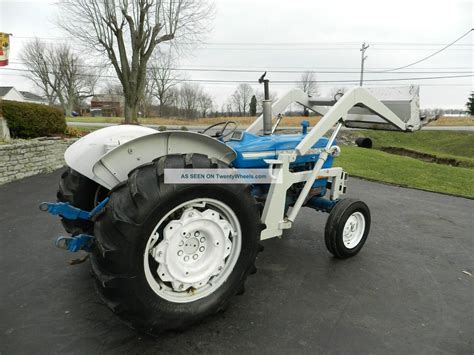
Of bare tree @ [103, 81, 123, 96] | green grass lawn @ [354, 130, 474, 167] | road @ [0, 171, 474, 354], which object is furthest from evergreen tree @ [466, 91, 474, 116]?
bare tree @ [103, 81, 123, 96]

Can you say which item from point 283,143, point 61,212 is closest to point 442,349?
point 283,143

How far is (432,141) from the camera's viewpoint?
735 inches

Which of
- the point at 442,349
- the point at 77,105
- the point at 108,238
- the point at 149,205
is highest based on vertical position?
the point at 77,105

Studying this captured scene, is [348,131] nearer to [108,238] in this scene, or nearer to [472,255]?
[472,255]

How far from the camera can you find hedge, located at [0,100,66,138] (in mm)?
7238

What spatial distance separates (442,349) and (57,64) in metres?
50.7

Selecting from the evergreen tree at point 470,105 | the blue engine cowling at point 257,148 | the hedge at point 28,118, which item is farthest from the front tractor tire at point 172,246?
the evergreen tree at point 470,105

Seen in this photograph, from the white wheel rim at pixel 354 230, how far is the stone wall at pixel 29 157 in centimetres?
614

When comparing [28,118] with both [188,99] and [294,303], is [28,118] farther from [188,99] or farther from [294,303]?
[188,99]

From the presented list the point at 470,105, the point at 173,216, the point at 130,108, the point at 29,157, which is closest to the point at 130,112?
the point at 130,108

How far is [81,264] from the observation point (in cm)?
288

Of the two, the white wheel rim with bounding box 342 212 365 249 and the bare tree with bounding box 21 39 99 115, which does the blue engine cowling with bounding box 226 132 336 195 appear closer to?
the white wheel rim with bounding box 342 212 365 249

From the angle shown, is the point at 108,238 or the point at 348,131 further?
the point at 348,131

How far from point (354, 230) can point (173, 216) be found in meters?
2.10
